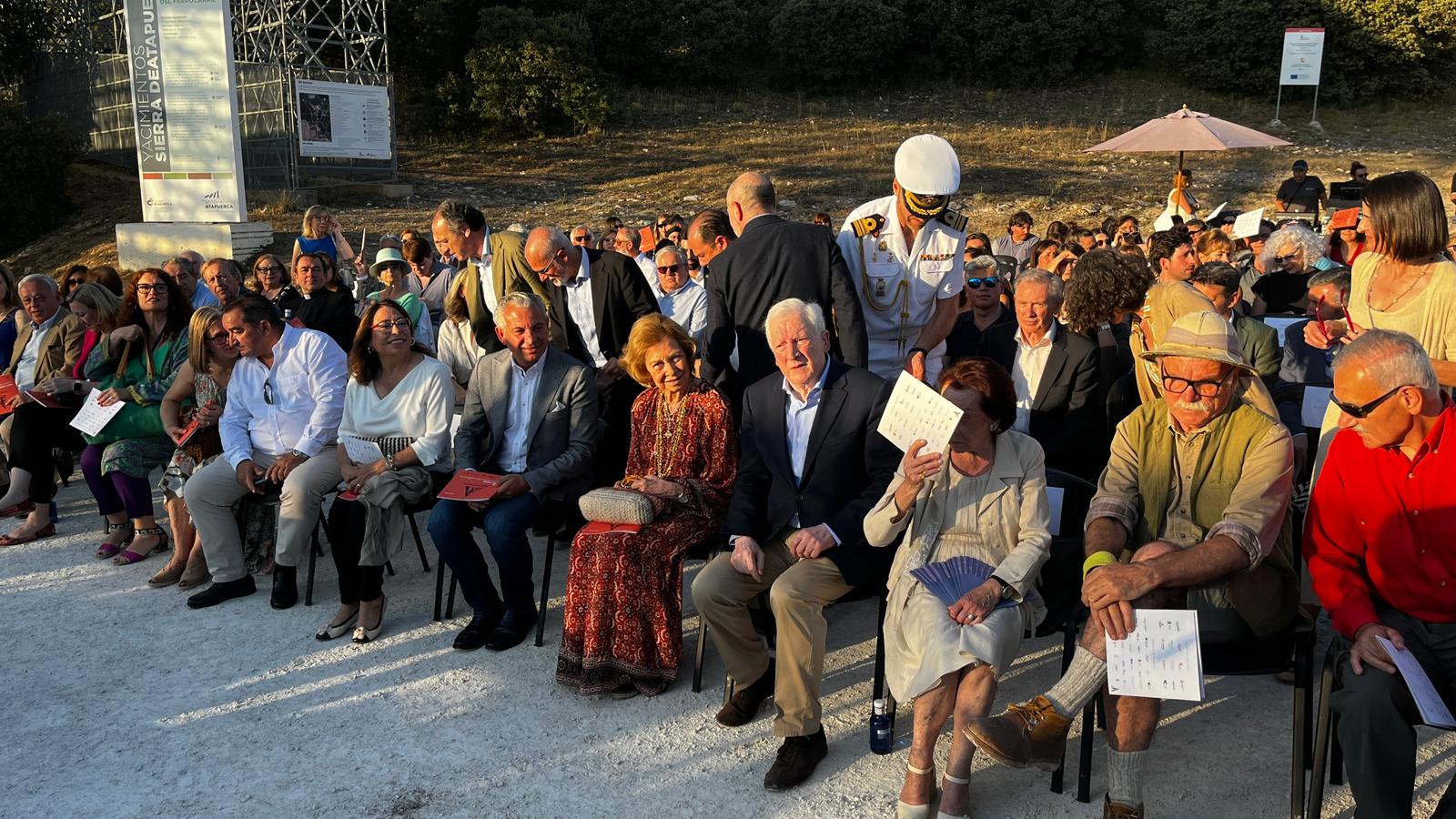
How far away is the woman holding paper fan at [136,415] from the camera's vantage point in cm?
604

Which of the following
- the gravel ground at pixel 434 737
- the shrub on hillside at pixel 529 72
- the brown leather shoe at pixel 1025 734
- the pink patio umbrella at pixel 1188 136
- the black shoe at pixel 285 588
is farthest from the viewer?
the shrub on hillside at pixel 529 72

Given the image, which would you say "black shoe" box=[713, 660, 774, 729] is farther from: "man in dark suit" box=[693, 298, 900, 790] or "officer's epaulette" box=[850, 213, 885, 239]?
"officer's epaulette" box=[850, 213, 885, 239]

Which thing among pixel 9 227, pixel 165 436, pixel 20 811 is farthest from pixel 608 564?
pixel 9 227

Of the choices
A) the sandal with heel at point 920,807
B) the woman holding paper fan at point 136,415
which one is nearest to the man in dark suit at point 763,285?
the sandal with heel at point 920,807

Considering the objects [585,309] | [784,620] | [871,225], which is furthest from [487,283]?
[784,620]

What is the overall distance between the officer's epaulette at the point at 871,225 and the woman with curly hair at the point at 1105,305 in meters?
0.92

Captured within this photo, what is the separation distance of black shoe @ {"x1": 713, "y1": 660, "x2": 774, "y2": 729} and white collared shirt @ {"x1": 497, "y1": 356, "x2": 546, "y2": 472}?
166cm

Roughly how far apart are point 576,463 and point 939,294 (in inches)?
74.5

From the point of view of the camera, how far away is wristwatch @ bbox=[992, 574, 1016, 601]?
135 inches

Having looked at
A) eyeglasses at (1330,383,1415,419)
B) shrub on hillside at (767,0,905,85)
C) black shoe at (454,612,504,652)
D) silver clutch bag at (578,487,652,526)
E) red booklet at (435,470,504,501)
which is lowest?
black shoe at (454,612,504,652)

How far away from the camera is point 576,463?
494cm

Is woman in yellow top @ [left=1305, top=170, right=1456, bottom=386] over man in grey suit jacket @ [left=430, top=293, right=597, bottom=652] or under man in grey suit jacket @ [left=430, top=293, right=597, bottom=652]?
over

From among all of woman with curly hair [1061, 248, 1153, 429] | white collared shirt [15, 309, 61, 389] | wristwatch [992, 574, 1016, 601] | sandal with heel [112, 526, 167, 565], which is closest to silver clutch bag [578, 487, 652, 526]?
wristwatch [992, 574, 1016, 601]

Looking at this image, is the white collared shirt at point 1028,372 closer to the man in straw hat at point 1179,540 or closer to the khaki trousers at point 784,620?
the man in straw hat at point 1179,540
